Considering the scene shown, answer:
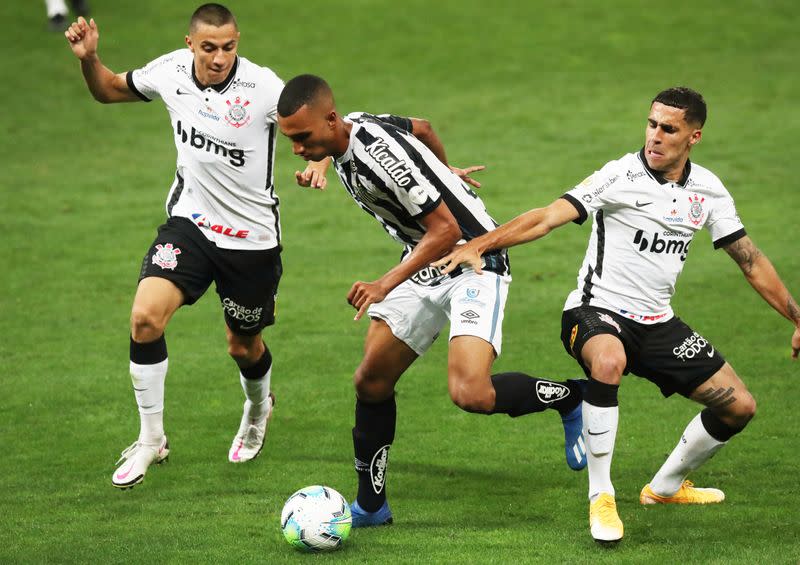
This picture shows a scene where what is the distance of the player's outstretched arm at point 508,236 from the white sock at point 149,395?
2.05 metres

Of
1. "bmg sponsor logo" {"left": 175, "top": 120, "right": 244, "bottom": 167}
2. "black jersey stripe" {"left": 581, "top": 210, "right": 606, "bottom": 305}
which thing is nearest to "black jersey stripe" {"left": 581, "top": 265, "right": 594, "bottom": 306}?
"black jersey stripe" {"left": 581, "top": 210, "right": 606, "bottom": 305}

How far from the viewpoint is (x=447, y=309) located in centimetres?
755

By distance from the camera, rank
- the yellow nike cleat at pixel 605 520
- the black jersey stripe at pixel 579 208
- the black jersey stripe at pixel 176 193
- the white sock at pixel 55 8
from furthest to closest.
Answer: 1. the white sock at pixel 55 8
2. the black jersey stripe at pixel 176 193
3. the black jersey stripe at pixel 579 208
4. the yellow nike cleat at pixel 605 520

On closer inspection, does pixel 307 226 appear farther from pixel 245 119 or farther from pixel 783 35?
pixel 783 35

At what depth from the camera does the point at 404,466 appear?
28.6ft

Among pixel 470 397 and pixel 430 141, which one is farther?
pixel 430 141

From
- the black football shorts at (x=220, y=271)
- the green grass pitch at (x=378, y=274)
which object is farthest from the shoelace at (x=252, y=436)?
the black football shorts at (x=220, y=271)

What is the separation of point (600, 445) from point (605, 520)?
1.42ft

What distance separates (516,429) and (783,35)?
18413 mm

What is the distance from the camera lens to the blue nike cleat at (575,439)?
800 centimetres

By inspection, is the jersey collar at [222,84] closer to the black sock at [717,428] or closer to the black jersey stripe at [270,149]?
the black jersey stripe at [270,149]

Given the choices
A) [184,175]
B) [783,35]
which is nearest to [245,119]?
[184,175]

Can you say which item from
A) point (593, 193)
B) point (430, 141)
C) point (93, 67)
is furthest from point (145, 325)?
point (593, 193)

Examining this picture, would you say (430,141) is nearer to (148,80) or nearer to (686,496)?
(148,80)
